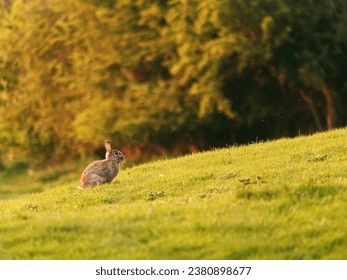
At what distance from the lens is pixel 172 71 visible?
112 ft

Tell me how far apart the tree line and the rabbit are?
1354 centimetres

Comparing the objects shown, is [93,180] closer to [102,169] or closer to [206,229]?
[102,169]

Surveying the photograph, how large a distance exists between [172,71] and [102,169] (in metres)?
14.4

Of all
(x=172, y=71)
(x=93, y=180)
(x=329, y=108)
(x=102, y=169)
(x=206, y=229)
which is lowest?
(x=329, y=108)

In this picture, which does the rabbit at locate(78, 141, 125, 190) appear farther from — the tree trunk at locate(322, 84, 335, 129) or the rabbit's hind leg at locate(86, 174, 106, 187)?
the tree trunk at locate(322, 84, 335, 129)

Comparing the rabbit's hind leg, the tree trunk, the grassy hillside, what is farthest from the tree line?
the grassy hillside

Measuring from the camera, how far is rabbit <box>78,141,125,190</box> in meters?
20.0

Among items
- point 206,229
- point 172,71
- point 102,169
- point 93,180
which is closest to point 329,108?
point 172,71

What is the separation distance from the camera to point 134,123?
35.1 metres

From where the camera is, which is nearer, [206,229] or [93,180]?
[206,229]

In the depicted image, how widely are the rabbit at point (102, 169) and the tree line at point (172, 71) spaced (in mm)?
13541

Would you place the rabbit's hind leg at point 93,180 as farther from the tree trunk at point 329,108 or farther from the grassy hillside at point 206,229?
the tree trunk at point 329,108

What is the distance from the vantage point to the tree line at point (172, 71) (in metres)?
33.1
